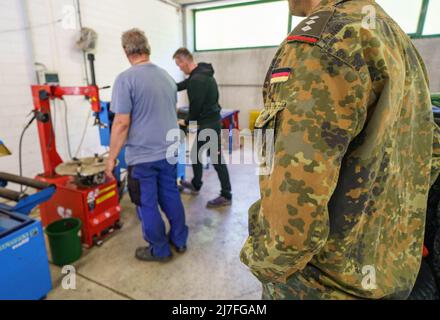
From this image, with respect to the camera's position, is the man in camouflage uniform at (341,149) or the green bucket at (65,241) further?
the green bucket at (65,241)

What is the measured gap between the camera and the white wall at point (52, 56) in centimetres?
295

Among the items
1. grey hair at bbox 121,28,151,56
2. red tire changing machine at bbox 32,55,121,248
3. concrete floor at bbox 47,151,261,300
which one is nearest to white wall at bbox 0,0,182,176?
red tire changing machine at bbox 32,55,121,248

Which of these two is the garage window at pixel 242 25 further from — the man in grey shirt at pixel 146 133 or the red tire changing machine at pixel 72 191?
the red tire changing machine at pixel 72 191

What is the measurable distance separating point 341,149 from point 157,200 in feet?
5.72

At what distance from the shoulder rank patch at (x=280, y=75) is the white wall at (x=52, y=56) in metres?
3.42

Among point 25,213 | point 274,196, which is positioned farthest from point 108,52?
point 274,196

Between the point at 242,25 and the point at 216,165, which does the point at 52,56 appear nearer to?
the point at 216,165

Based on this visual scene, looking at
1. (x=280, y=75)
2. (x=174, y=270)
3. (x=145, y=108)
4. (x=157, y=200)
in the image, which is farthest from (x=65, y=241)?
(x=280, y=75)

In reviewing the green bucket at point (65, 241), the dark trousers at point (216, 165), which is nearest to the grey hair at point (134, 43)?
the dark trousers at point (216, 165)

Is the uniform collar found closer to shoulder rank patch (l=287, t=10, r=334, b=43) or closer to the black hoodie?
shoulder rank patch (l=287, t=10, r=334, b=43)

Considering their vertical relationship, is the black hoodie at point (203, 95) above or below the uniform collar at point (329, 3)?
below

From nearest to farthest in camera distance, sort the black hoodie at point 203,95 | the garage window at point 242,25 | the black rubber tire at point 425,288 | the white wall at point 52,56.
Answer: the black rubber tire at point 425,288 → the black hoodie at point 203,95 → the white wall at point 52,56 → the garage window at point 242,25

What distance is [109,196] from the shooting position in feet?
7.86

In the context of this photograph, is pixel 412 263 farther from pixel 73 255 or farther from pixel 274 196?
pixel 73 255
